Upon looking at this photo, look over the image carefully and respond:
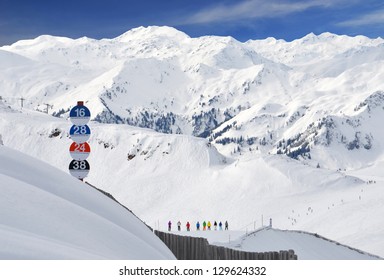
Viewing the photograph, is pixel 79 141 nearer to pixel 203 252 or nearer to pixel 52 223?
pixel 203 252

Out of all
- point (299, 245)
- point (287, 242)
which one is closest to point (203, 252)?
point (287, 242)

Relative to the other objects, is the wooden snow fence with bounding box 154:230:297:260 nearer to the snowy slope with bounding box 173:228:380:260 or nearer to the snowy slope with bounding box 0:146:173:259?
the snowy slope with bounding box 0:146:173:259

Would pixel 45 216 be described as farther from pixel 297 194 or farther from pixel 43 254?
pixel 297 194

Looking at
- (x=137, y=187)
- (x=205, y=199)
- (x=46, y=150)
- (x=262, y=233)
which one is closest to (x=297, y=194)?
(x=205, y=199)

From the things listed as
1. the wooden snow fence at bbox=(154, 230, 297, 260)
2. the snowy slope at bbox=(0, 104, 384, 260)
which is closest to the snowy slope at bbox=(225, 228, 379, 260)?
the wooden snow fence at bbox=(154, 230, 297, 260)

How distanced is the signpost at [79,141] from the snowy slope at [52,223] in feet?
31.8

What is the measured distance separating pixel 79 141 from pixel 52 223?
1451 centimetres

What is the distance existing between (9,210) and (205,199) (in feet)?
284

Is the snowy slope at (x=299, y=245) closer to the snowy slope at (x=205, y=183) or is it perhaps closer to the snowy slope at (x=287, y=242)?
the snowy slope at (x=287, y=242)

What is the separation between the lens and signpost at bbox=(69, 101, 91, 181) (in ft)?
78.2

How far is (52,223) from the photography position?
32.4 feet

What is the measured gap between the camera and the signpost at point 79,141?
23.8m

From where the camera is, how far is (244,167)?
107 m

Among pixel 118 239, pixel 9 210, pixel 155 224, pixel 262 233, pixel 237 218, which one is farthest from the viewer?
pixel 237 218
